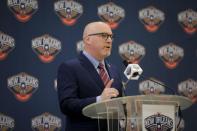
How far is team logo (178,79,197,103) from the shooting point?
4682mm

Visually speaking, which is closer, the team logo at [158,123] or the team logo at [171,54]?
the team logo at [158,123]

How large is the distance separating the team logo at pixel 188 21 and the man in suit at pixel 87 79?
1.95 meters

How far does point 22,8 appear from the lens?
4281 millimetres

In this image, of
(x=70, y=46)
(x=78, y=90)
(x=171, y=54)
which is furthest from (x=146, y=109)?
(x=171, y=54)

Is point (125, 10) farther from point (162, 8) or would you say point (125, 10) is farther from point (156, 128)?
point (156, 128)

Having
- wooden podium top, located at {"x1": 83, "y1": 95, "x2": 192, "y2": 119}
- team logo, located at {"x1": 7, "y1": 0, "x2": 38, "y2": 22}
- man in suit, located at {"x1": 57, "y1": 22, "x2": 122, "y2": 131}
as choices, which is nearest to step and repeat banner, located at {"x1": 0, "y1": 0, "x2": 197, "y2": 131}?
team logo, located at {"x1": 7, "y1": 0, "x2": 38, "y2": 22}

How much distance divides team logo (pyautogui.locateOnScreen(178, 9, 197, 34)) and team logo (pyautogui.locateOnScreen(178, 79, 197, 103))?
1.94 ft

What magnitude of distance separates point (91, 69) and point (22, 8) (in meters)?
1.69

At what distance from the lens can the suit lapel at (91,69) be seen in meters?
2.82

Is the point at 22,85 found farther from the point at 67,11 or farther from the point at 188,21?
the point at 188,21

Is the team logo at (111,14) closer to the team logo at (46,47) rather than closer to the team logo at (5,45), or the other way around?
the team logo at (46,47)

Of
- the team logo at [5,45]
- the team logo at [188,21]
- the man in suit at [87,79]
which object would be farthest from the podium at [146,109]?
the team logo at [188,21]

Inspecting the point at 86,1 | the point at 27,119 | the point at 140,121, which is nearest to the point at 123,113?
the point at 140,121

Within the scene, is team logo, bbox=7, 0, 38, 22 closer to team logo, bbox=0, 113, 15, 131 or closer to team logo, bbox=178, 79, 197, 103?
team logo, bbox=0, 113, 15, 131
